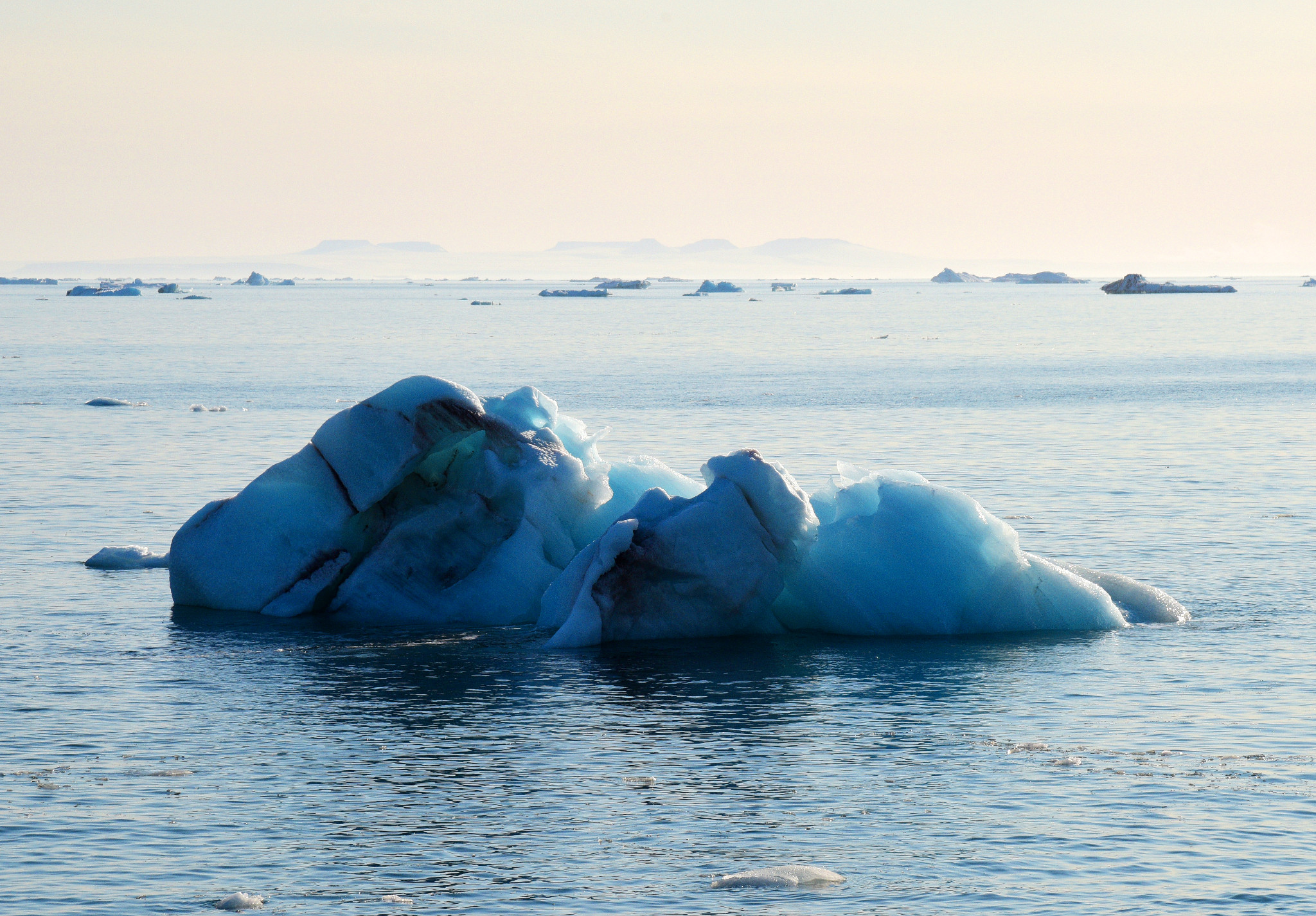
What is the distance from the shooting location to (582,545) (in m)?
25.3

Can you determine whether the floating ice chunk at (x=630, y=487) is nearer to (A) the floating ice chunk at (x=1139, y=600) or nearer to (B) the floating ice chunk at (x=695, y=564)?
(B) the floating ice chunk at (x=695, y=564)

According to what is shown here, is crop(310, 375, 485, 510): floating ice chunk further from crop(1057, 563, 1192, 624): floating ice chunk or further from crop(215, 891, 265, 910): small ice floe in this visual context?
crop(215, 891, 265, 910): small ice floe

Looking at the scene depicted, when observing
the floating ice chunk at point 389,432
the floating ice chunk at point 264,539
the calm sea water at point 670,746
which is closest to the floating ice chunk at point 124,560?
the calm sea water at point 670,746

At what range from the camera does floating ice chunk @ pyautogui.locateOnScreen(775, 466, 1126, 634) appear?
23.0 metres

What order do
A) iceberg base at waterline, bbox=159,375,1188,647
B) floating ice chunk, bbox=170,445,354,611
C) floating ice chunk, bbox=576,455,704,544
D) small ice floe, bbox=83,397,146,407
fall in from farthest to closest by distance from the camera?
small ice floe, bbox=83,397,146,407
floating ice chunk, bbox=576,455,704,544
floating ice chunk, bbox=170,445,354,611
iceberg base at waterline, bbox=159,375,1188,647

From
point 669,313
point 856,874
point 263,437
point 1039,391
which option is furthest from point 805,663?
point 669,313

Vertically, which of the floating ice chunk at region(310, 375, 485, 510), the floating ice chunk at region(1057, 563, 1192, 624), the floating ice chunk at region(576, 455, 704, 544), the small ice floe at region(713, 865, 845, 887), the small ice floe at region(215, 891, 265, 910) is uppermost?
the floating ice chunk at region(310, 375, 485, 510)

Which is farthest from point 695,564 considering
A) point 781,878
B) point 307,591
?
point 781,878

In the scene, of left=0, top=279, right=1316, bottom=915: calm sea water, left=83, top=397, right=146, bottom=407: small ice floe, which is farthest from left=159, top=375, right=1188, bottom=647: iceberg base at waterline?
left=83, top=397, right=146, bottom=407: small ice floe

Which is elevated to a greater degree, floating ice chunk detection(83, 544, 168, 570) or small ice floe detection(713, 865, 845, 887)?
small ice floe detection(713, 865, 845, 887)

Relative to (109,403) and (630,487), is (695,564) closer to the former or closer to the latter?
(630,487)

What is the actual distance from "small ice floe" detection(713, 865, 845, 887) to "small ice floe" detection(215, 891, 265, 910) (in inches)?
140

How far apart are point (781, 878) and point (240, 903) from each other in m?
4.21

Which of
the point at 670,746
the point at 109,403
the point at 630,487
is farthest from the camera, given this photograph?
the point at 109,403
